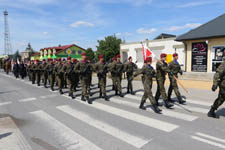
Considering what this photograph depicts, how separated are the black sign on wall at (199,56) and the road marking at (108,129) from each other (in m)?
14.7

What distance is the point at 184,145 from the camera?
136 inches

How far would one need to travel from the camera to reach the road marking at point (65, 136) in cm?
349

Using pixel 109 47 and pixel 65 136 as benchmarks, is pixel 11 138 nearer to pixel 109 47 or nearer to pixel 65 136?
pixel 65 136

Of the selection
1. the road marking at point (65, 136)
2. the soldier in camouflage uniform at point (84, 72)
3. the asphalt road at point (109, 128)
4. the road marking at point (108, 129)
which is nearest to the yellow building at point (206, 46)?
the asphalt road at point (109, 128)

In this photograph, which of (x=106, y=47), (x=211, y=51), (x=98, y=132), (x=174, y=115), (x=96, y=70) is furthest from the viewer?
(x=106, y=47)

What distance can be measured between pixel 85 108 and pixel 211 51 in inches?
562

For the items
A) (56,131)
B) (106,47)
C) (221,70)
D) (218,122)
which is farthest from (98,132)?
(106,47)

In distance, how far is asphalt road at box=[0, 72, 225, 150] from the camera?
353 centimetres

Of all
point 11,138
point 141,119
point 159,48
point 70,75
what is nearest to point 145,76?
point 141,119

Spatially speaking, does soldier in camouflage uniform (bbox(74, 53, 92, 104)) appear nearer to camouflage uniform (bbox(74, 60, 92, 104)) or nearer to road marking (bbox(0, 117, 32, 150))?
camouflage uniform (bbox(74, 60, 92, 104))

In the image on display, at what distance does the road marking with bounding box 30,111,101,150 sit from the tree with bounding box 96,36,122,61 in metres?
43.0

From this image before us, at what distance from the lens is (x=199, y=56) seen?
54.7 feet

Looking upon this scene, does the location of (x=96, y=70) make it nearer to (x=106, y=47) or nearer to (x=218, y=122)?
(x=218, y=122)

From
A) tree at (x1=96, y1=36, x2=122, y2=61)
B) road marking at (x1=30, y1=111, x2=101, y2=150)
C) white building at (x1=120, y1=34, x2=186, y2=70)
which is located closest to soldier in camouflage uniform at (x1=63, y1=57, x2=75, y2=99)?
road marking at (x1=30, y1=111, x2=101, y2=150)
